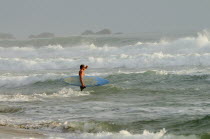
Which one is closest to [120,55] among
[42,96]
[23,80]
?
[23,80]

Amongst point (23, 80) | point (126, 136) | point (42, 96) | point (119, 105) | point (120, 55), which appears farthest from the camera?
point (120, 55)

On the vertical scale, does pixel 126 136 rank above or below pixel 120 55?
below

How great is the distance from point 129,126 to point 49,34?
59.6 m

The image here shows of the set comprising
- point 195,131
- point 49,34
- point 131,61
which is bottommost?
point 195,131

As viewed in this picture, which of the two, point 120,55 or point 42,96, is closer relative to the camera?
point 42,96

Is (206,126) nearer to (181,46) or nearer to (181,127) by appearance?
(181,127)

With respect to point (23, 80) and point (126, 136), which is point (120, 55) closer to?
point (23, 80)

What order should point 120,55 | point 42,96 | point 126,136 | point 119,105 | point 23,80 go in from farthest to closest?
point 120,55 < point 23,80 < point 42,96 < point 119,105 < point 126,136

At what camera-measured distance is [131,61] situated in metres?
26.4

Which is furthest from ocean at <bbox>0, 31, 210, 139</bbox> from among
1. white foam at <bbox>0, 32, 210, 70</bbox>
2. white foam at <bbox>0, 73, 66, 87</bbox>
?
white foam at <bbox>0, 32, 210, 70</bbox>

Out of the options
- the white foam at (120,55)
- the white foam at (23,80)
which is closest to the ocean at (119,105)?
the white foam at (23,80)

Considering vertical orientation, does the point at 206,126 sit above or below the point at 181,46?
below

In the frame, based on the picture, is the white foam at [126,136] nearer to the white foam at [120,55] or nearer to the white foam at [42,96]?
the white foam at [42,96]

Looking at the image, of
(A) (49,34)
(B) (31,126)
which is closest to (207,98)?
(B) (31,126)
